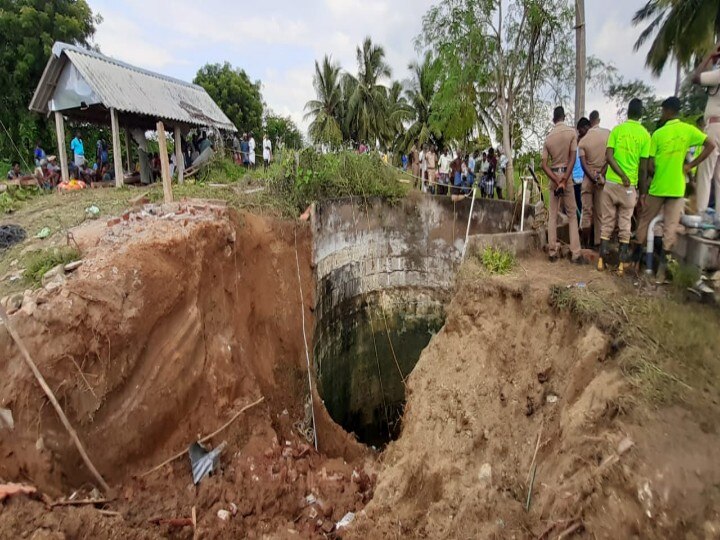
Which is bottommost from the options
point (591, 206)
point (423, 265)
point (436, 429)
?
point (436, 429)

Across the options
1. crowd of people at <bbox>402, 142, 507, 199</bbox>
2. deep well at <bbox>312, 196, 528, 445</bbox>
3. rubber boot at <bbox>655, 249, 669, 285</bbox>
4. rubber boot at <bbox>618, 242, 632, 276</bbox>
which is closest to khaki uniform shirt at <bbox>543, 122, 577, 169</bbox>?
rubber boot at <bbox>618, 242, 632, 276</bbox>

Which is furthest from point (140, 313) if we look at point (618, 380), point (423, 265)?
point (423, 265)

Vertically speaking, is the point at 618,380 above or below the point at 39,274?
below

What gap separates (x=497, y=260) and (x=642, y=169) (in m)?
1.91

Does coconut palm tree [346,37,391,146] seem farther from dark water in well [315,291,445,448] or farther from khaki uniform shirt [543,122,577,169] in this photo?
khaki uniform shirt [543,122,577,169]

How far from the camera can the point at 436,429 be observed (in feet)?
15.3

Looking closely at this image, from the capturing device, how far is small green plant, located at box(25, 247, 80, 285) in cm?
534

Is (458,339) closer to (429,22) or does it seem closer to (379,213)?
(379,213)

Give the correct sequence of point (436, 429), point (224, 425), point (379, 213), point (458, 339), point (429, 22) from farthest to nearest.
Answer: point (429, 22) → point (379, 213) → point (224, 425) → point (458, 339) → point (436, 429)

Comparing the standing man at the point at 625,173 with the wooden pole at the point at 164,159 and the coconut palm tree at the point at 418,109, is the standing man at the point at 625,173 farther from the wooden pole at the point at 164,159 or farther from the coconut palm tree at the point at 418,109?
the coconut palm tree at the point at 418,109

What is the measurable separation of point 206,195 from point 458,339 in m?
5.66

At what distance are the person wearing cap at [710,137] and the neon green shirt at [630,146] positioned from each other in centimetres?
81

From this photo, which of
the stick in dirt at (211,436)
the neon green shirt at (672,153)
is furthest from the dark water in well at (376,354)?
the neon green shirt at (672,153)

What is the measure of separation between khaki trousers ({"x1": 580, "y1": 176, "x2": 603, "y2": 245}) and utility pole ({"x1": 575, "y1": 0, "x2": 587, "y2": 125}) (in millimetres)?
4355
